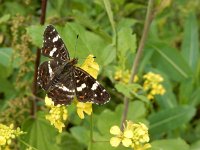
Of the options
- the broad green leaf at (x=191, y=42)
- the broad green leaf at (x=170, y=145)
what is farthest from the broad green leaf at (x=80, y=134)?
the broad green leaf at (x=191, y=42)

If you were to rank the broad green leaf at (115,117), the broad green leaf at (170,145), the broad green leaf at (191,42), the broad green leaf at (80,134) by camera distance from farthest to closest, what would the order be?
the broad green leaf at (191,42) < the broad green leaf at (80,134) < the broad green leaf at (115,117) < the broad green leaf at (170,145)

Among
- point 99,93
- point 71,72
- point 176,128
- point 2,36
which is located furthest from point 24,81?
point 176,128

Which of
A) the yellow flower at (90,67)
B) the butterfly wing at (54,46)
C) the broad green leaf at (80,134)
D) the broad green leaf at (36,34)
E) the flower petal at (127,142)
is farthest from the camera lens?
the broad green leaf at (80,134)

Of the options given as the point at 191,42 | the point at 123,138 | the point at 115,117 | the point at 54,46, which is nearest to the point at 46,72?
the point at 54,46

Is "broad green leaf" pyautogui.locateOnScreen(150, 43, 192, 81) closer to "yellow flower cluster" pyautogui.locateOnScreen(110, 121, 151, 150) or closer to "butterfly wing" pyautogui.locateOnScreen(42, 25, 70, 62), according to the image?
"butterfly wing" pyautogui.locateOnScreen(42, 25, 70, 62)

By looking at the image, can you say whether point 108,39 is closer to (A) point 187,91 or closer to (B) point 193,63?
(A) point 187,91

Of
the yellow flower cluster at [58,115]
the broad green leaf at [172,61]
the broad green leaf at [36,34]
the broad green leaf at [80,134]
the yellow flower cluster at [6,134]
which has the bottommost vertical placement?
the yellow flower cluster at [6,134]

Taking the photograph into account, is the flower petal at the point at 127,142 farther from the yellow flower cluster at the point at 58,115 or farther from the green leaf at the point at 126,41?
the green leaf at the point at 126,41

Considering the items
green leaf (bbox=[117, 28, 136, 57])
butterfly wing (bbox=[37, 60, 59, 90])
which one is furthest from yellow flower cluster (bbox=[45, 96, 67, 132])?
green leaf (bbox=[117, 28, 136, 57])
